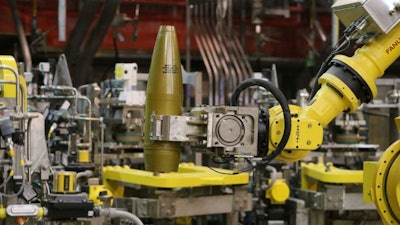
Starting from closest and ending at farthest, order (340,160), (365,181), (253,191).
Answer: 1. (365,181)
2. (253,191)
3. (340,160)

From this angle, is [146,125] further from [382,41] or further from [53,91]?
[53,91]

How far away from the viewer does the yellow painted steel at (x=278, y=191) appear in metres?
6.57

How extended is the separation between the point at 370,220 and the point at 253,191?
3.29 feet

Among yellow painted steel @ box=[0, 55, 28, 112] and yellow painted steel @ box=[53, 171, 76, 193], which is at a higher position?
yellow painted steel @ box=[0, 55, 28, 112]

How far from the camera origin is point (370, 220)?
6695 mm

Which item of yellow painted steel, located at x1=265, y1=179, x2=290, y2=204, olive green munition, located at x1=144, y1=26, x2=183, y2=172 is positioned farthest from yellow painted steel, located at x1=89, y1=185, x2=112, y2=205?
olive green munition, located at x1=144, y1=26, x2=183, y2=172

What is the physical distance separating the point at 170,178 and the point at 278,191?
3.85 feet

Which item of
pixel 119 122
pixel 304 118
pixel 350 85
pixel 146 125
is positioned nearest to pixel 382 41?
pixel 350 85

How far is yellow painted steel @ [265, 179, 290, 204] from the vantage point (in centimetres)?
657

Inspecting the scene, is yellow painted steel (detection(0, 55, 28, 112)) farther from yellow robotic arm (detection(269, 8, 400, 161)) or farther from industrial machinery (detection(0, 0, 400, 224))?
yellow robotic arm (detection(269, 8, 400, 161))

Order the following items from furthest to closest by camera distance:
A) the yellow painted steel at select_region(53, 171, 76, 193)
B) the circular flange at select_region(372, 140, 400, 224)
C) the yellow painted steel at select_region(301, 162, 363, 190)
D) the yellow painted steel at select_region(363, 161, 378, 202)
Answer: the yellow painted steel at select_region(301, 162, 363, 190), the yellow painted steel at select_region(53, 171, 76, 193), the yellow painted steel at select_region(363, 161, 378, 202), the circular flange at select_region(372, 140, 400, 224)

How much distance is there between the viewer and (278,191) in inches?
259

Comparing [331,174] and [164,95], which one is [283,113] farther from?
[331,174]

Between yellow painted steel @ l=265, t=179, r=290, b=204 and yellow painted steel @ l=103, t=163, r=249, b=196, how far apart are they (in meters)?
0.39
